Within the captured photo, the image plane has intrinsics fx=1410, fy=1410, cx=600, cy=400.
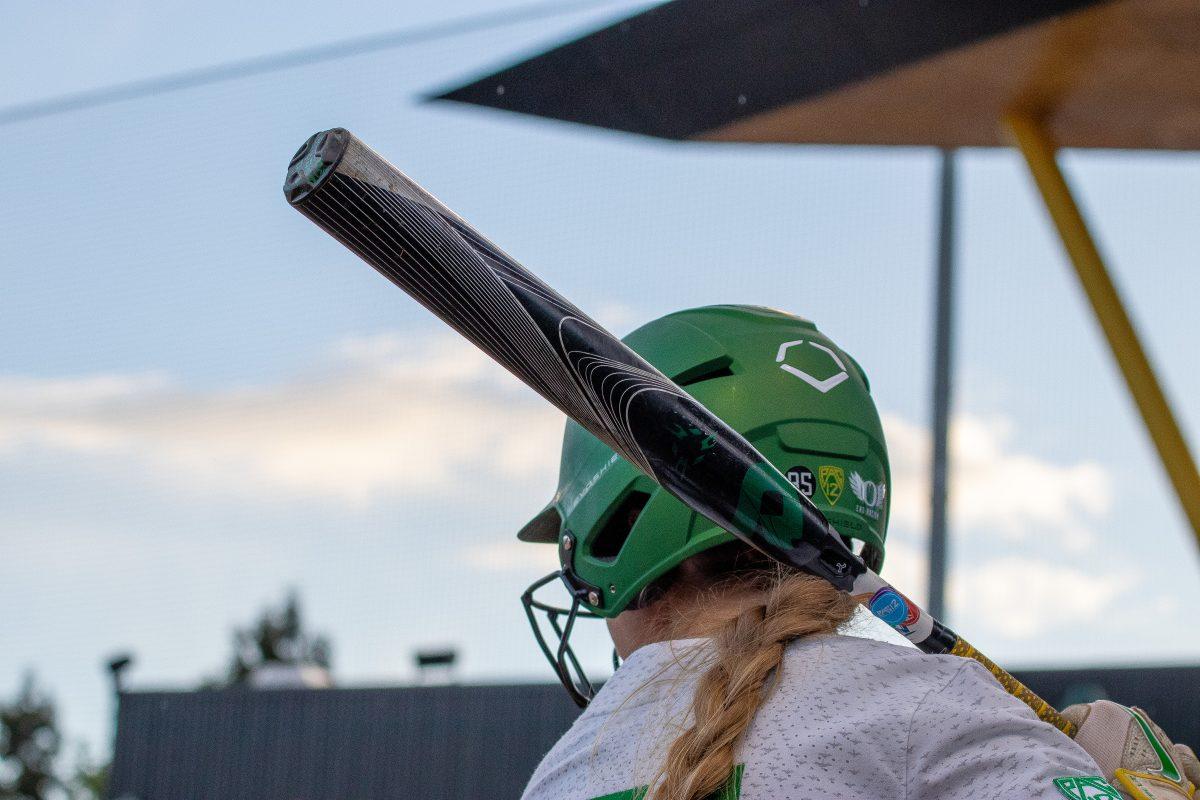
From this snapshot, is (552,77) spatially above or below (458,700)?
above

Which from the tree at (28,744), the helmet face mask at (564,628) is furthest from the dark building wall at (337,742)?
the tree at (28,744)

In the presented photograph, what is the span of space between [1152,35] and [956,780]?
3.60 meters

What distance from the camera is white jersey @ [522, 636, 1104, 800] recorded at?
1023 millimetres

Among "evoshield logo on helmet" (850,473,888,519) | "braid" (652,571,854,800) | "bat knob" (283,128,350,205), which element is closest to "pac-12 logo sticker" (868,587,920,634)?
"braid" (652,571,854,800)

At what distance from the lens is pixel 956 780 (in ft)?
3.35

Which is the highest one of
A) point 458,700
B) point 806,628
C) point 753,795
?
point 806,628

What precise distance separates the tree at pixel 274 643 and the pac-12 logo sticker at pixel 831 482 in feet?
115

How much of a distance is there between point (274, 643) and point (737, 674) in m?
36.2

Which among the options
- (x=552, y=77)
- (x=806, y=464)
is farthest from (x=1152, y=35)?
(x=806, y=464)

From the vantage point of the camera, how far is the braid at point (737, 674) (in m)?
1.08

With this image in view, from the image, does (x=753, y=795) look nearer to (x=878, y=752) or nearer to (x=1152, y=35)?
(x=878, y=752)

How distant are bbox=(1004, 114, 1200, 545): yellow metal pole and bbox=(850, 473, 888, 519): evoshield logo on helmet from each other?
117 inches

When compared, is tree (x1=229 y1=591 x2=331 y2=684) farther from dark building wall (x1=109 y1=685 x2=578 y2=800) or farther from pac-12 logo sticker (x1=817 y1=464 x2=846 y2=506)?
pac-12 logo sticker (x1=817 y1=464 x2=846 y2=506)

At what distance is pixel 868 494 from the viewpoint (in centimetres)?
152
